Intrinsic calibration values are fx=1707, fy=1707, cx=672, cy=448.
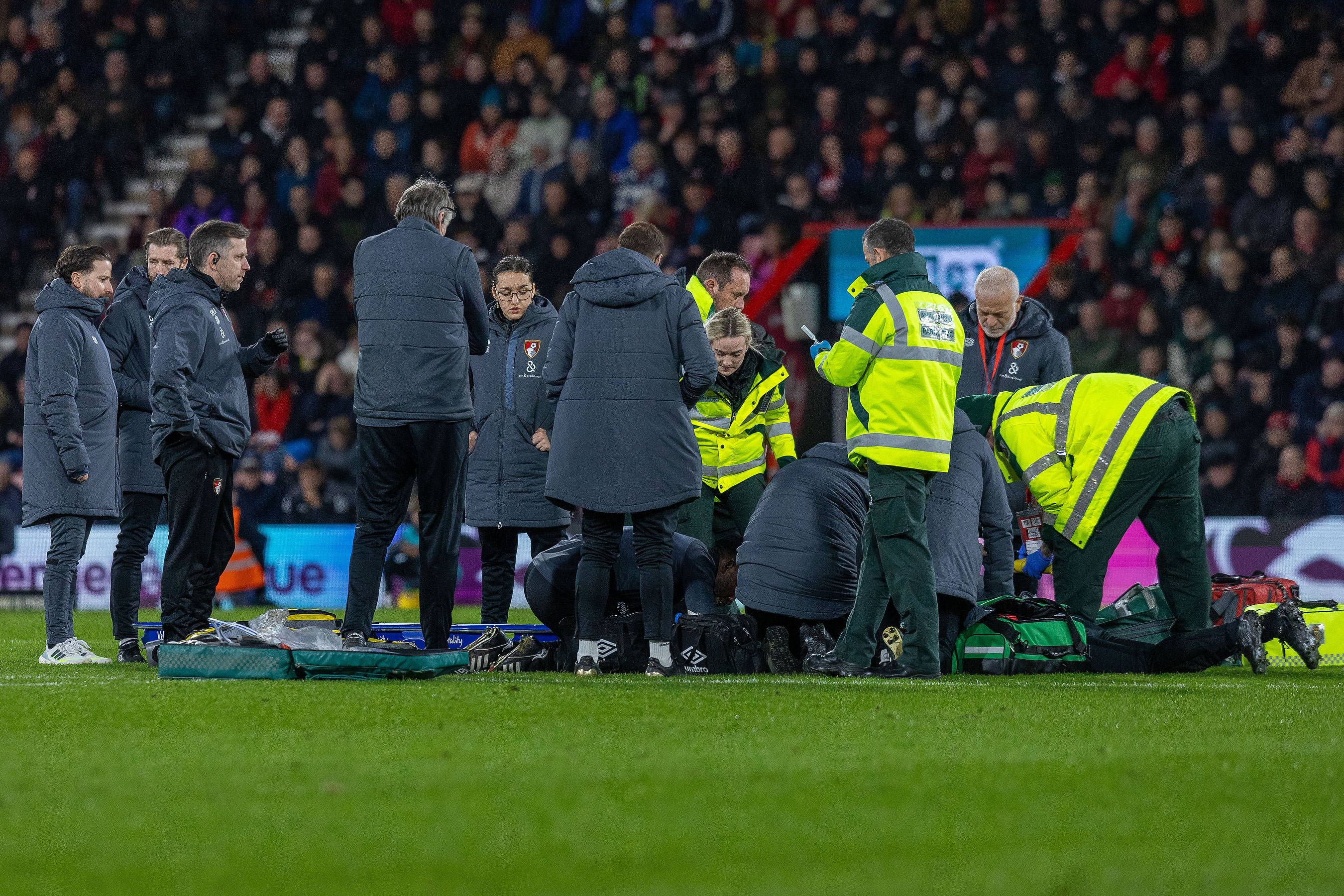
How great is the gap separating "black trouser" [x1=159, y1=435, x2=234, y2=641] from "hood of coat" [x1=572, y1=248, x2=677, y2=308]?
1.87 metres

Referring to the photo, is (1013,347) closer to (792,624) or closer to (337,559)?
(792,624)

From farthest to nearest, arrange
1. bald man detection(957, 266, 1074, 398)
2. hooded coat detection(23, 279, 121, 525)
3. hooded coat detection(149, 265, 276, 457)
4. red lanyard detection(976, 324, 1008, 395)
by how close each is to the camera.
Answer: red lanyard detection(976, 324, 1008, 395) < bald man detection(957, 266, 1074, 398) < hooded coat detection(23, 279, 121, 525) < hooded coat detection(149, 265, 276, 457)

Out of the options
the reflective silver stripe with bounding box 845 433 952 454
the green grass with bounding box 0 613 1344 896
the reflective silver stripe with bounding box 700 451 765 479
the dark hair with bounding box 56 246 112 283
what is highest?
the dark hair with bounding box 56 246 112 283

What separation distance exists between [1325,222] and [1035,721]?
10.7 m

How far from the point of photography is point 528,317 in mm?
9375

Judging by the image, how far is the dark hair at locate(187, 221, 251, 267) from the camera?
7.90m

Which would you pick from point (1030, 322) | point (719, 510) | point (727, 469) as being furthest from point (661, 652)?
point (1030, 322)

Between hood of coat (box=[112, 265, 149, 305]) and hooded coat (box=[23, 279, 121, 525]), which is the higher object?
hood of coat (box=[112, 265, 149, 305])

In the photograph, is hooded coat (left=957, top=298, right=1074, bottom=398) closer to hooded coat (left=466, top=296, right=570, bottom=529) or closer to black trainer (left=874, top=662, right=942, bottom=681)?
hooded coat (left=466, top=296, right=570, bottom=529)

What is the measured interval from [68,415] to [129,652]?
1.19 meters

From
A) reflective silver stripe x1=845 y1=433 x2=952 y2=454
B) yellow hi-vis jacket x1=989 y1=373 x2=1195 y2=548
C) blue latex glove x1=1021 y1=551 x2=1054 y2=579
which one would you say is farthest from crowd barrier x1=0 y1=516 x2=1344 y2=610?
reflective silver stripe x1=845 y1=433 x2=952 y2=454

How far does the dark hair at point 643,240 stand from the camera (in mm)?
7668

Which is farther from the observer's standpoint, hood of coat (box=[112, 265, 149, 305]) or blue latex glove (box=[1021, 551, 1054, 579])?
blue latex glove (box=[1021, 551, 1054, 579])

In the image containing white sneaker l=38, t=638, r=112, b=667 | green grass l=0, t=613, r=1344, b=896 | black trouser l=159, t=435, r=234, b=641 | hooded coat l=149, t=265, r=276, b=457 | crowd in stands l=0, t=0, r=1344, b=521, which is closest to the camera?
green grass l=0, t=613, r=1344, b=896
